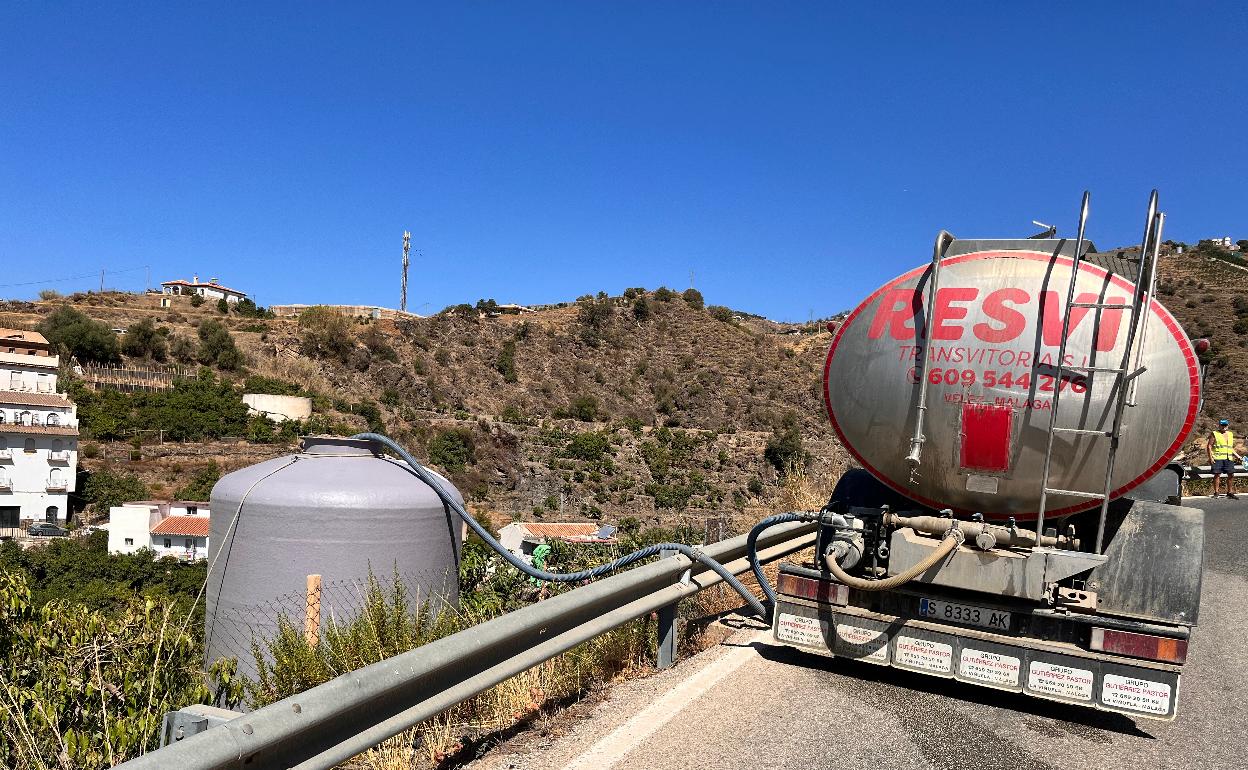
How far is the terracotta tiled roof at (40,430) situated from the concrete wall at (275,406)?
27.7 ft

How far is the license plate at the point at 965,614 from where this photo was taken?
518cm

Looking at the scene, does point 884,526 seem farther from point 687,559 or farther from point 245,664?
point 245,664

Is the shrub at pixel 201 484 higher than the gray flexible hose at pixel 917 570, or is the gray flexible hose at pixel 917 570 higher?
the gray flexible hose at pixel 917 570

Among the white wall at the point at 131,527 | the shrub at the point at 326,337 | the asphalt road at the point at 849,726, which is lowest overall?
the white wall at the point at 131,527

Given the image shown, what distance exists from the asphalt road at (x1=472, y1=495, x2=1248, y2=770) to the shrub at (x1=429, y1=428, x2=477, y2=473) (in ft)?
143

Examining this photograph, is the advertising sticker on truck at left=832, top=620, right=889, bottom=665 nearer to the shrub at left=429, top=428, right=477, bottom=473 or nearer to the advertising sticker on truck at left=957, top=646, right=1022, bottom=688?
the advertising sticker on truck at left=957, top=646, right=1022, bottom=688

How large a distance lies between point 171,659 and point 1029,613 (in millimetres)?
4664

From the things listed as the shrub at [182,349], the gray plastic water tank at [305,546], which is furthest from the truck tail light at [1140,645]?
the shrub at [182,349]

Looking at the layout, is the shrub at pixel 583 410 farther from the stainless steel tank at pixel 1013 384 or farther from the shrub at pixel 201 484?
the stainless steel tank at pixel 1013 384

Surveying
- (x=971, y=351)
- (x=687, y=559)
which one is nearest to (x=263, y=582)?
(x=687, y=559)

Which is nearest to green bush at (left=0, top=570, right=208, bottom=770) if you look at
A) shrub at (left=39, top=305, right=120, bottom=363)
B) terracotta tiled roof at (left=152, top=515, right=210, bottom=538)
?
terracotta tiled roof at (left=152, top=515, right=210, bottom=538)

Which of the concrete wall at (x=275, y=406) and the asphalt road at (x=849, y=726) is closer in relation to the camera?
the asphalt road at (x=849, y=726)

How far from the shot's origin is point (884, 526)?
568 centimetres

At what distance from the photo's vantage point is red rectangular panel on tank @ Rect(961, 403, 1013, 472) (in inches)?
204
